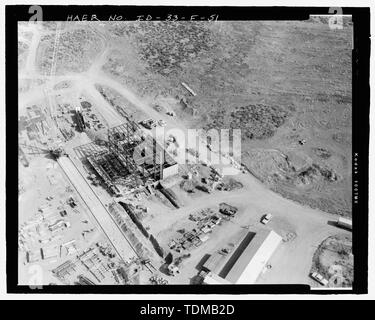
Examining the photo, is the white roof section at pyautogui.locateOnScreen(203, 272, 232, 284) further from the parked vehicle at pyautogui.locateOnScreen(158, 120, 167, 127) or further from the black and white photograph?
the parked vehicle at pyautogui.locateOnScreen(158, 120, 167, 127)

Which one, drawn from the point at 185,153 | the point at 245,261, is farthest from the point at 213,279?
the point at 185,153

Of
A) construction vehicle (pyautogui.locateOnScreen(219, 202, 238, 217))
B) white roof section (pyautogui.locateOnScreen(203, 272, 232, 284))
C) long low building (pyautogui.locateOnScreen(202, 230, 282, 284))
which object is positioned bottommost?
white roof section (pyautogui.locateOnScreen(203, 272, 232, 284))

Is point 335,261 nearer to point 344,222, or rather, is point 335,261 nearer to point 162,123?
point 344,222

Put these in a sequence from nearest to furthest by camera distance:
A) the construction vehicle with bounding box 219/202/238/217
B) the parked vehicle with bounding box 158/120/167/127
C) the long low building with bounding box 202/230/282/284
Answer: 1. the long low building with bounding box 202/230/282/284
2. the construction vehicle with bounding box 219/202/238/217
3. the parked vehicle with bounding box 158/120/167/127

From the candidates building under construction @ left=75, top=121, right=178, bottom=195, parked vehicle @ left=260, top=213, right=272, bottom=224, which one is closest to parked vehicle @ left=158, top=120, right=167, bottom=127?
building under construction @ left=75, top=121, right=178, bottom=195

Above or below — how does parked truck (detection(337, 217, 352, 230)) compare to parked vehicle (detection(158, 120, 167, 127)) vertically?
below

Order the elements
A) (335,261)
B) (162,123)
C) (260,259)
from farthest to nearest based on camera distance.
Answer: (162,123) → (335,261) → (260,259)

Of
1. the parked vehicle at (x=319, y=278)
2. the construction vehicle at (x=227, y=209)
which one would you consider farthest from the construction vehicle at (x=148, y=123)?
the parked vehicle at (x=319, y=278)
